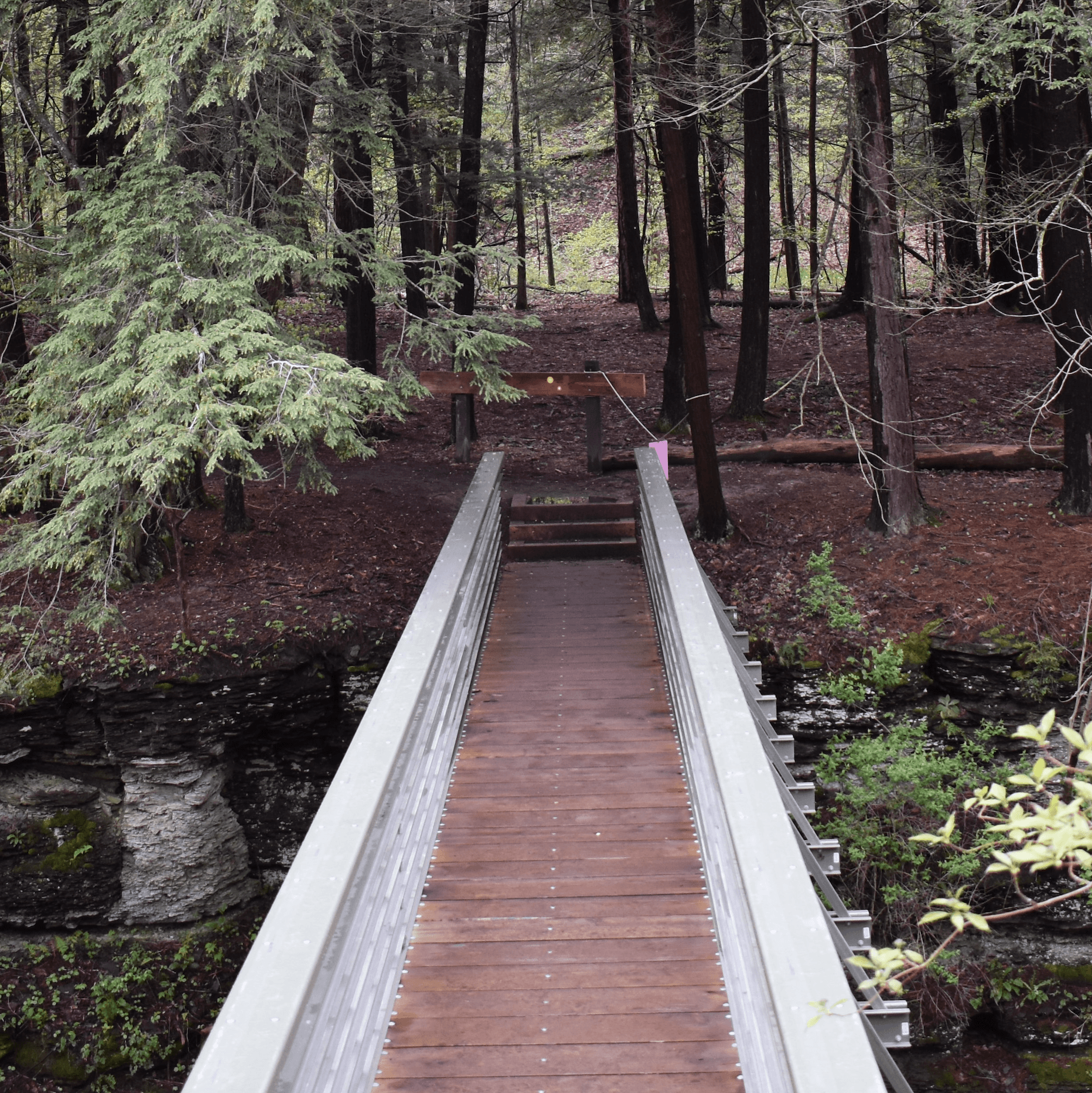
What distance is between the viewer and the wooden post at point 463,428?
45.1 feet

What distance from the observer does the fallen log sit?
41.5 ft

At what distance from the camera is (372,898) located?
3908 millimetres

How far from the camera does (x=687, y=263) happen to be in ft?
32.7

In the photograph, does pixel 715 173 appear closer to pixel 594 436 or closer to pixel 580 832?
pixel 594 436

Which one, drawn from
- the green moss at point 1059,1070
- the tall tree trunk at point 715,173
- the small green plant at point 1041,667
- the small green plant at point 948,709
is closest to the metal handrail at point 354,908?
the small green plant at point 948,709

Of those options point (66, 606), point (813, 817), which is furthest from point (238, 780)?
point (813, 817)

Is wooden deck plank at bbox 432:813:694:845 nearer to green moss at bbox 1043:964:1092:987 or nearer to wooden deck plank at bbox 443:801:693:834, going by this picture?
wooden deck plank at bbox 443:801:693:834

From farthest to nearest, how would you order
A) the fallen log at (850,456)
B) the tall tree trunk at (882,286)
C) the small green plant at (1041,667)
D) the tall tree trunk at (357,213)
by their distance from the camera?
the fallen log at (850,456), the tall tree trunk at (357,213), the tall tree trunk at (882,286), the small green plant at (1041,667)

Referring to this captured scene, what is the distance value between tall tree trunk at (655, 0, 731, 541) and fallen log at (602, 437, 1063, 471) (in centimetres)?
171

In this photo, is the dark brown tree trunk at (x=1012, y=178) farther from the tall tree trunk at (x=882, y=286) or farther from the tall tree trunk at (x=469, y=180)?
the tall tree trunk at (x=469, y=180)

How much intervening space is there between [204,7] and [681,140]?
171 inches

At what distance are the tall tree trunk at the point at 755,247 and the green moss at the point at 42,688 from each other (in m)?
10.2

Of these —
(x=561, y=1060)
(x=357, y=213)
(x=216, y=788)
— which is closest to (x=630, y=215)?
(x=357, y=213)

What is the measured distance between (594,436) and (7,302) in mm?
6901
